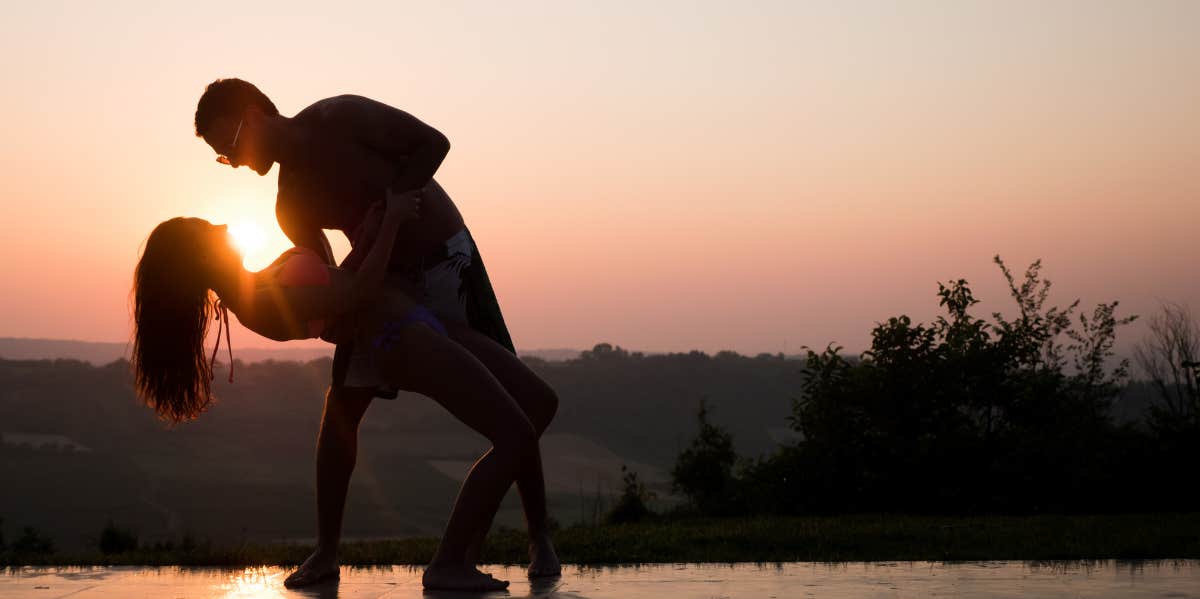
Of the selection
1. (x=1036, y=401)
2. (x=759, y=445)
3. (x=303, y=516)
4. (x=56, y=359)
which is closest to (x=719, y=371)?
(x=759, y=445)

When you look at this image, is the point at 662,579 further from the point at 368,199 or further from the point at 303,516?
the point at 303,516

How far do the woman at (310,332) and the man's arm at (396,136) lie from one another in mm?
212

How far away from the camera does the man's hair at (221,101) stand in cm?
435

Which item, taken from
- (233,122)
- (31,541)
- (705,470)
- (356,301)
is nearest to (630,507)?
(705,470)

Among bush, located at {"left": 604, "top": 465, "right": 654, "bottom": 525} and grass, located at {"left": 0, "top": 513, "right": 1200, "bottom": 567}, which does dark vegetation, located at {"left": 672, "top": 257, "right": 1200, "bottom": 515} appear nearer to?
bush, located at {"left": 604, "top": 465, "right": 654, "bottom": 525}

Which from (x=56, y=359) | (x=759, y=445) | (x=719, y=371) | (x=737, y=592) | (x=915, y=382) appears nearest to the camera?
(x=737, y=592)

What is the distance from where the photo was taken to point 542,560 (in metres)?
4.64

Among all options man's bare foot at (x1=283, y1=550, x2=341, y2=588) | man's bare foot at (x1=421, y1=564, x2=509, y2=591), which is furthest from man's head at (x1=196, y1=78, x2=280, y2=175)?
man's bare foot at (x1=421, y1=564, x2=509, y2=591)

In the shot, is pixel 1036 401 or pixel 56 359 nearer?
pixel 1036 401

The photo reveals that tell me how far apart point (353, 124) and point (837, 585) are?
2224 millimetres

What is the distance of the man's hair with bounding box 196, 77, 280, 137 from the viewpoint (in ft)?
14.3

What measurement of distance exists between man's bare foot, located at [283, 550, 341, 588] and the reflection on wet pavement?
65 mm

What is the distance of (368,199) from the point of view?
4.51 metres

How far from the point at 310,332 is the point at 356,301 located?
0.17 meters
